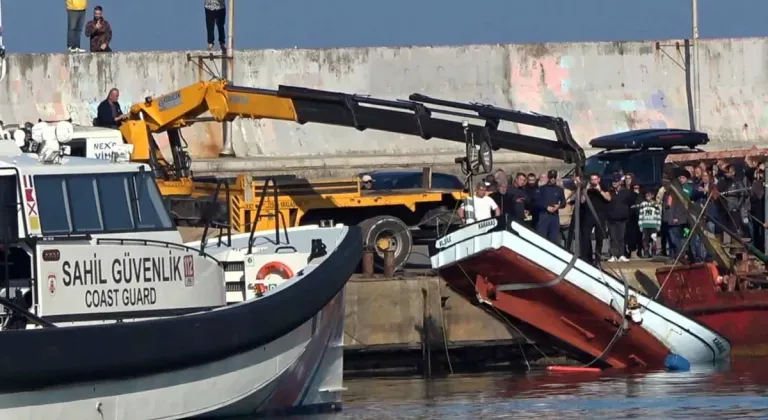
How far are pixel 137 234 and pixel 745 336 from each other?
28.7 ft

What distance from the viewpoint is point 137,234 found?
13.6 m

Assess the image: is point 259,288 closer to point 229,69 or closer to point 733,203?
point 733,203

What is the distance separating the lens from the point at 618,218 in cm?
2161

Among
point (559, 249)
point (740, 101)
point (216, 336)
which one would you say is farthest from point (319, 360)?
point (740, 101)

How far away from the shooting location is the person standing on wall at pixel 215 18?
29531 millimetres

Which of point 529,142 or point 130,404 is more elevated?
point 529,142

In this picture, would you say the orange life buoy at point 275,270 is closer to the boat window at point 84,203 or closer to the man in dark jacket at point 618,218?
the boat window at point 84,203

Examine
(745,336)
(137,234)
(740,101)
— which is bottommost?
(745,336)

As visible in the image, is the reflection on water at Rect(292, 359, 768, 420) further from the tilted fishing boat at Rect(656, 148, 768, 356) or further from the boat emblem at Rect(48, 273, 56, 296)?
the boat emblem at Rect(48, 273, 56, 296)

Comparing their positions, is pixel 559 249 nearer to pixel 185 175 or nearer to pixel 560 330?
pixel 560 330

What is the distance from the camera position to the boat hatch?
26.3 m

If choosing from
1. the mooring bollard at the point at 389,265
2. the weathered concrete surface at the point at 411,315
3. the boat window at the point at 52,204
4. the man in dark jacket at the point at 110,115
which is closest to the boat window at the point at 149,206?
the boat window at the point at 52,204

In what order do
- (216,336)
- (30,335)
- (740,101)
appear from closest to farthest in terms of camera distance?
(30,335) < (216,336) < (740,101)

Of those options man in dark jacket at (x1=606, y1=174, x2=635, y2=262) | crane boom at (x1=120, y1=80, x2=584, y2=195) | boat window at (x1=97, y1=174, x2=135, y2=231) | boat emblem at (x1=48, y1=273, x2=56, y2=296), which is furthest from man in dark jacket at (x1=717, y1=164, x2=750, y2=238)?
boat emblem at (x1=48, y1=273, x2=56, y2=296)
